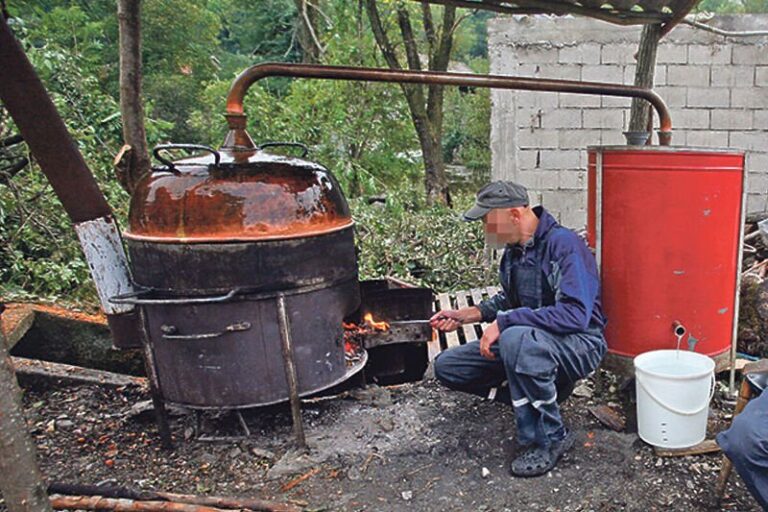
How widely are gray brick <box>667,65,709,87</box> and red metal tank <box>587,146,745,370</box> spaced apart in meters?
3.32

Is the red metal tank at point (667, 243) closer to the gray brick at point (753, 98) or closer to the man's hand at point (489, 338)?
the man's hand at point (489, 338)

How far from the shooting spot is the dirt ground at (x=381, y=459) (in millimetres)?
2697

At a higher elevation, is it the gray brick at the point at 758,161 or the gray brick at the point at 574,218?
the gray brick at the point at 758,161

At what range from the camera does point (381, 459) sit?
3.04 meters

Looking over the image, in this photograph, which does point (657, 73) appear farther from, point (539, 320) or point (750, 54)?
point (539, 320)

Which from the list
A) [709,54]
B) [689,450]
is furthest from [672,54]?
[689,450]

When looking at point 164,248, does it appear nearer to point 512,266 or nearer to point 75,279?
point 512,266

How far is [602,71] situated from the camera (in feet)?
19.7

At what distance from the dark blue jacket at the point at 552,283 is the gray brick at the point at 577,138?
131 inches

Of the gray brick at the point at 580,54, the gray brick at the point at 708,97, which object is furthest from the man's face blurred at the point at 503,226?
the gray brick at the point at 708,97

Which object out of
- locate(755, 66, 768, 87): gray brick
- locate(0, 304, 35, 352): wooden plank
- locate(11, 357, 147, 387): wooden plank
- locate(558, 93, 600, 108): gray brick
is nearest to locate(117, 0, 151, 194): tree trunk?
locate(0, 304, 35, 352): wooden plank

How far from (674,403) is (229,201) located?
2.48m

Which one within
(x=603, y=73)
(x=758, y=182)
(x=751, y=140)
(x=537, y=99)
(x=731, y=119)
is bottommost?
(x=758, y=182)

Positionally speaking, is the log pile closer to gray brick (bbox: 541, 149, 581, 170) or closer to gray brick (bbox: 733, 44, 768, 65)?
gray brick (bbox: 541, 149, 581, 170)
